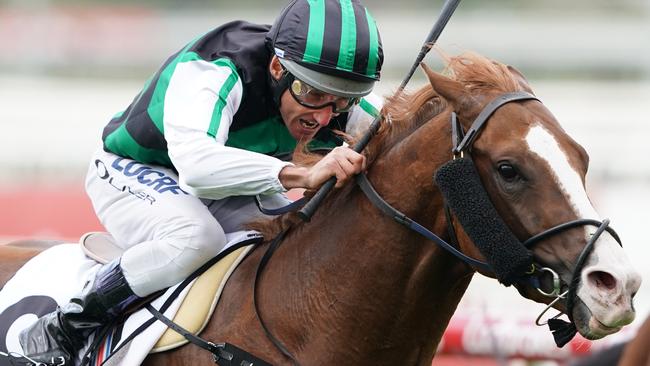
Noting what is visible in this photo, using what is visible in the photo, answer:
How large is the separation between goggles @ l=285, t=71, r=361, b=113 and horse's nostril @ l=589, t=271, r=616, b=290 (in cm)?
127

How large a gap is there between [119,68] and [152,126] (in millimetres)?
16369

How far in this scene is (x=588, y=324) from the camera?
3.28m

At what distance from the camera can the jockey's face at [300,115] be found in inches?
166

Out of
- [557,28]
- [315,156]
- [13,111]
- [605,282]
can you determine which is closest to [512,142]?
[605,282]

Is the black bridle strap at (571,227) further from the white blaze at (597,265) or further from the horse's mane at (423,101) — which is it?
the horse's mane at (423,101)

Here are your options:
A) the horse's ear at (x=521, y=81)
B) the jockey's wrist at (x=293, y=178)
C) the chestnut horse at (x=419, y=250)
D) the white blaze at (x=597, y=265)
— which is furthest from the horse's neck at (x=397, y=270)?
the white blaze at (x=597, y=265)

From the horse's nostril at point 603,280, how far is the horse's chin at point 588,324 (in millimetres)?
85

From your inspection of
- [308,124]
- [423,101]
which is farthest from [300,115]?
[423,101]

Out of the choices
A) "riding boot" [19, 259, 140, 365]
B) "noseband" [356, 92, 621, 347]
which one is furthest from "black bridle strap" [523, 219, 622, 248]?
"riding boot" [19, 259, 140, 365]

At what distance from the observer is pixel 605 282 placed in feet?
10.6

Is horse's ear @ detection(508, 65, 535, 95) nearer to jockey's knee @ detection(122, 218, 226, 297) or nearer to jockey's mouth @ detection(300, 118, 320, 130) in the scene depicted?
jockey's mouth @ detection(300, 118, 320, 130)

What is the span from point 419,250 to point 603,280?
0.69 m

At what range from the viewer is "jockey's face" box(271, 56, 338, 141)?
422 cm

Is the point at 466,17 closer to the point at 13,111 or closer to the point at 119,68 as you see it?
the point at 119,68
